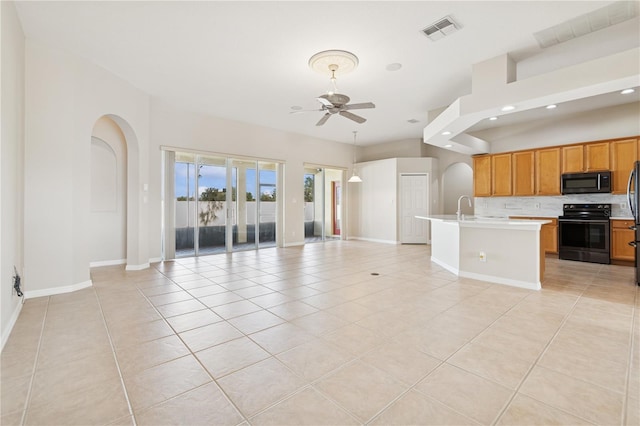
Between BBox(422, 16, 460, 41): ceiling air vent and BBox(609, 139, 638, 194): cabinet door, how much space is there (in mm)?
4779

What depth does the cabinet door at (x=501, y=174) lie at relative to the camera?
272 inches

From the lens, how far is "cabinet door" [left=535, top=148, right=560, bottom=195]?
6219 mm

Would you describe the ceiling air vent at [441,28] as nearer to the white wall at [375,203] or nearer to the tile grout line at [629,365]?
the tile grout line at [629,365]

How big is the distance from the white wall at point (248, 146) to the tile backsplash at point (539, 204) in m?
→ 4.34

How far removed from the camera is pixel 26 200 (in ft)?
11.5

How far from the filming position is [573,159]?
6.02 m

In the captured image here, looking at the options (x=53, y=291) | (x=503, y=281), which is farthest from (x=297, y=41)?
(x=53, y=291)

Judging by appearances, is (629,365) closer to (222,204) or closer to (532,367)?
(532,367)

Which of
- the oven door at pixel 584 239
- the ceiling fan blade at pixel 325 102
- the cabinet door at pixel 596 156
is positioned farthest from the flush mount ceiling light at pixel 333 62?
the oven door at pixel 584 239

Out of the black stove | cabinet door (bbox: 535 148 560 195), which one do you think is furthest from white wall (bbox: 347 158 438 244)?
the black stove

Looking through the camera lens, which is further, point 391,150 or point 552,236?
point 391,150

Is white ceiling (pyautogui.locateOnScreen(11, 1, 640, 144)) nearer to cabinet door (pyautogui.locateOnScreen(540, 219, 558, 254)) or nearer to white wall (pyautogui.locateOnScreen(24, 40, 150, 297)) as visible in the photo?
white wall (pyautogui.locateOnScreen(24, 40, 150, 297))

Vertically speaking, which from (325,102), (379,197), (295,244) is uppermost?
(325,102)

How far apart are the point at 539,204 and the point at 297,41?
21.4ft
